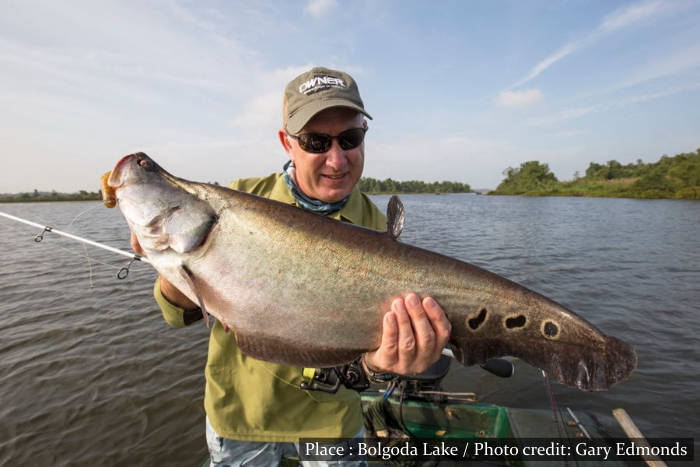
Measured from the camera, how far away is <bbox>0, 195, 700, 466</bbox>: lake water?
6.00 m

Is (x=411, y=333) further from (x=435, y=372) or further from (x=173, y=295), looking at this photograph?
(x=435, y=372)

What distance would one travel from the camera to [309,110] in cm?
248

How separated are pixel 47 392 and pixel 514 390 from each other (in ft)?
31.8

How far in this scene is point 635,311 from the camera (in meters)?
10.6

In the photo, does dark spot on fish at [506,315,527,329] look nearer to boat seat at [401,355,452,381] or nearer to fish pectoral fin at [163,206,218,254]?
fish pectoral fin at [163,206,218,254]

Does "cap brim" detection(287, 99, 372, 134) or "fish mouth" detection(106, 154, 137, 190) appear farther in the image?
"cap brim" detection(287, 99, 372, 134)

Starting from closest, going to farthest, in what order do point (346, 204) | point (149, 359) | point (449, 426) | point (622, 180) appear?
point (346, 204) < point (449, 426) < point (149, 359) < point (622, 180)

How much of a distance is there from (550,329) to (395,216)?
45.9 inches

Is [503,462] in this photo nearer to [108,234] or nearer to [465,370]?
[465,370]

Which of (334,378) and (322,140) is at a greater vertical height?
(322,140)

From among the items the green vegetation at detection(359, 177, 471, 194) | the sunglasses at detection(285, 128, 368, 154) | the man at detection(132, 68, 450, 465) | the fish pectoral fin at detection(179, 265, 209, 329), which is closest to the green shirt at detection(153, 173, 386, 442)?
the man at detection(132, 68, 450, 465)

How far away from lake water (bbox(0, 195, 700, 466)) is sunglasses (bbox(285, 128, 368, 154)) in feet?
19.2

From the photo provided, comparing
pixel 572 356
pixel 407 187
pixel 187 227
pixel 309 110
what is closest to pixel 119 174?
Result: pixel 187 227
